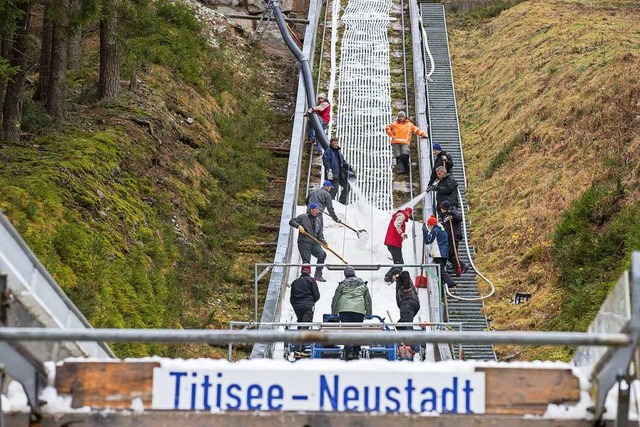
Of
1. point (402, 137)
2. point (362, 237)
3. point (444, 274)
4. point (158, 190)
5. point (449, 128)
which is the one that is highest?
point (444, 274)

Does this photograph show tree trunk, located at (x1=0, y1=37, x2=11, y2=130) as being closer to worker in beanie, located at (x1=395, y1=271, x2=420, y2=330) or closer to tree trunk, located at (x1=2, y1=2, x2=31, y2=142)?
tree trunk, located at (x1=2, y1=2, x2=31, y2=142)

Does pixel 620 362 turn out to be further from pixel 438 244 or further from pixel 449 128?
pixel 449 128

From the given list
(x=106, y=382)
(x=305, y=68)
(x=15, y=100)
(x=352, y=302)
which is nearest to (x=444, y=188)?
(x=352, y=302)

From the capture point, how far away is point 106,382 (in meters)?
6.58

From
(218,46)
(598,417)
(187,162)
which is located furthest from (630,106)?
(598,417)

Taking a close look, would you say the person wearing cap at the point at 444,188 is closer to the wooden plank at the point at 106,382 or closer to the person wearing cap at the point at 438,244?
the person wearing cap at the point at 438,244

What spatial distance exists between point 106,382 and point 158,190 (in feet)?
55.7

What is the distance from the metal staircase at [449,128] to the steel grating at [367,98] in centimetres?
123

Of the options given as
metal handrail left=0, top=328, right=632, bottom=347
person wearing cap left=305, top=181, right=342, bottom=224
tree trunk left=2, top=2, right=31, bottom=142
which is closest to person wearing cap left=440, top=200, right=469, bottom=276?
person wearing cap left=305, top=181, right=342, bottom=224

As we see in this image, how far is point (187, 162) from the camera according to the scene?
25.6 meters

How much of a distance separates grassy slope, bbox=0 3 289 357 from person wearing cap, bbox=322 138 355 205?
179 centimetres

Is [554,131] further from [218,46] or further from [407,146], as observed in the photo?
[218,46]

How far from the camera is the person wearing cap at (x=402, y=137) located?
85.4ft

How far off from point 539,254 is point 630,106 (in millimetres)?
4940
